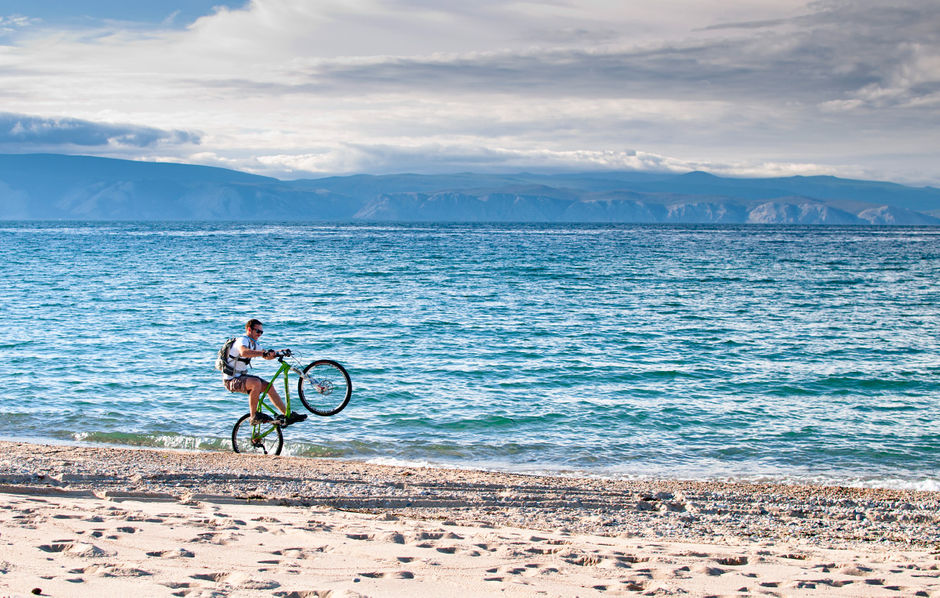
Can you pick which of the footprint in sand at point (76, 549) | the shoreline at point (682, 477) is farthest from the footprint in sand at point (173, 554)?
the shoreline at point (682, 477)

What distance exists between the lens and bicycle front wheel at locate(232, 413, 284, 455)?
11.9m

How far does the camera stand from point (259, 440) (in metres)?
11.9

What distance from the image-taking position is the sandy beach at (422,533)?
219 inches

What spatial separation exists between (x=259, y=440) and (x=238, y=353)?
173 centimetres

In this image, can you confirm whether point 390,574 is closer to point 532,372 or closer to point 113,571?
point 113,571

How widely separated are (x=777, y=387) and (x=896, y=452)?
491 cm

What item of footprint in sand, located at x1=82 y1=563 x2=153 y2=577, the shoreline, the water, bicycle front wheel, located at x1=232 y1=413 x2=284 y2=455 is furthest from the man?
footprint in sand, located at x1=82 y1=563 x2=153 y2=577

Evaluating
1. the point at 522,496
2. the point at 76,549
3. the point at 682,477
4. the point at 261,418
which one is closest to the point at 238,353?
the point at 261,418

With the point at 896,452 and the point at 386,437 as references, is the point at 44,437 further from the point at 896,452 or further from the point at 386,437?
the point at 896,452

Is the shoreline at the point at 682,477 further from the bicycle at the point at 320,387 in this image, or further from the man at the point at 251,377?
the bicycle at the point at 320,387

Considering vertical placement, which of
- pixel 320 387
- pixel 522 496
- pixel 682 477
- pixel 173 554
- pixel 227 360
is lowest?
pixel 682 477

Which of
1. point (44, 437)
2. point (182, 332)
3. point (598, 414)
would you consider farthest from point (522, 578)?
point (182, 332)

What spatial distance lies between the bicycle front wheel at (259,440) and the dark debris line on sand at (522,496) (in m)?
0.57

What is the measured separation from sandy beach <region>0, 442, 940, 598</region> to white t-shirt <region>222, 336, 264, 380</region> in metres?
1.31
